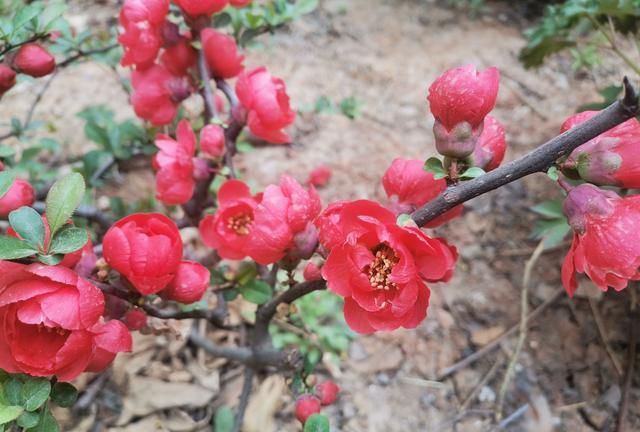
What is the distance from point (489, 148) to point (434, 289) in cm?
88

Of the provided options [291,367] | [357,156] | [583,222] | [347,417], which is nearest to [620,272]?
[583,222]

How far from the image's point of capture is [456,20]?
292 centimetres

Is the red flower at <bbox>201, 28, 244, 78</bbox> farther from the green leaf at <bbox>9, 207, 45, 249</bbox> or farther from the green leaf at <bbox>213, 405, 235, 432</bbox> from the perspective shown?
the green leaf at <bbox>213, 405, 235, 432</bbox>

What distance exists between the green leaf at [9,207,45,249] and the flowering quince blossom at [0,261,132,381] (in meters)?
0.03

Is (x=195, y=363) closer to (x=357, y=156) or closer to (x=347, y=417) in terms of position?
(x=347, y=417)

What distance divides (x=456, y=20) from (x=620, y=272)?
2450 millimetres

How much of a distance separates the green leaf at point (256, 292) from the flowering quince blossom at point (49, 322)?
311 millimetres

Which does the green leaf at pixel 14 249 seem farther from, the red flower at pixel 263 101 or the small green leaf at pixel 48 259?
the red flower at pixel 263 101

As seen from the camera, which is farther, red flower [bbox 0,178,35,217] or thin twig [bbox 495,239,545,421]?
thin twig [bbox 495,239,545,421]

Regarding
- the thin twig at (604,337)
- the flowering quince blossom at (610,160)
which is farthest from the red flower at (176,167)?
the thin twig at (604,337)

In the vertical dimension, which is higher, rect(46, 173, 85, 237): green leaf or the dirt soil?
rect(46, 173, 85, 237): green leaf

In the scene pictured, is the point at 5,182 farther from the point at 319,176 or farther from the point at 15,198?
the point at 319,176

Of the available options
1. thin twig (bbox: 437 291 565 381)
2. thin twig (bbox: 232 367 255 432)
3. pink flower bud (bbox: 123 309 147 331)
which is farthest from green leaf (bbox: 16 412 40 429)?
thin twig (bbox: 437 291 565 381)

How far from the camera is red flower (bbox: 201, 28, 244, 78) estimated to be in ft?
3.81
